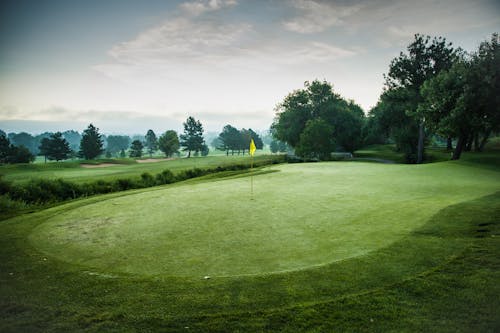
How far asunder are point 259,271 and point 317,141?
43733mm

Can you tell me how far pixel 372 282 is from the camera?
386 cm

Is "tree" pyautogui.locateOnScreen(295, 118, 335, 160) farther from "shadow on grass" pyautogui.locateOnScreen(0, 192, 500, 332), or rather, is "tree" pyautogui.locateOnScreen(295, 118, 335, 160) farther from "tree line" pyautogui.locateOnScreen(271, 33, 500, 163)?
"shadow on grass" pyautogui.locateOnScreen(0, 192, 500, 332)

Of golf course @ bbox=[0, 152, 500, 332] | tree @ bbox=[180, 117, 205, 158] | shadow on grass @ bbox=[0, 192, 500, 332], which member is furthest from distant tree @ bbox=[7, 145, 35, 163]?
shadow on grass @ bbox=[0, 192, 500, 332]

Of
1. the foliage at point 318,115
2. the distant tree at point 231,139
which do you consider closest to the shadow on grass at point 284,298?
the foliage at point 318,115

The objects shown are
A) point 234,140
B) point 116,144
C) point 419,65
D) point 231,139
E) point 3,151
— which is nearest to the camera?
point 419,65

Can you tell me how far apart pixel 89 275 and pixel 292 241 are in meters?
3.77

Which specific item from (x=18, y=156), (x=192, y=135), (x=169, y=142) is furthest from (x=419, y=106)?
(x=18, y=156)

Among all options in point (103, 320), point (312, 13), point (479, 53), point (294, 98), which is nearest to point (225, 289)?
point (103, 320)

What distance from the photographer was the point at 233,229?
6.50 meters

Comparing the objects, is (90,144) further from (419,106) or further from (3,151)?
(419,106)

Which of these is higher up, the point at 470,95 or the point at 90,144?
the point at 470,95

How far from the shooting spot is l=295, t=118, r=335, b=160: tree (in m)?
45.8

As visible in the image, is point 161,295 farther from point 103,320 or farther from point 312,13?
point 312,13

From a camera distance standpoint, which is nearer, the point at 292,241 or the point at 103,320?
the point at 103,320
